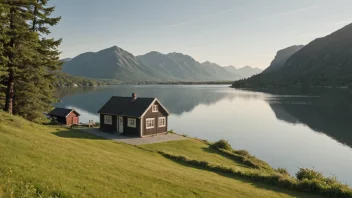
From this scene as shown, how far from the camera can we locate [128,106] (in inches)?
2082

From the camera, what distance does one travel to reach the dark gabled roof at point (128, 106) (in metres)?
50.6

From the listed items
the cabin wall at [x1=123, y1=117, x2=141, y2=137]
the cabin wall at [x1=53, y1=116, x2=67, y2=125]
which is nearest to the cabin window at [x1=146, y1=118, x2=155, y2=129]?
the cabin wall at [x1=123, y1=117, x2=141, y2=137]

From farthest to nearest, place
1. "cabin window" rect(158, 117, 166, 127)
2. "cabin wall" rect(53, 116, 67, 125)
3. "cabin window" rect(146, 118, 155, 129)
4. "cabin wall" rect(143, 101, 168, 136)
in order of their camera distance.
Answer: "cabin wall" rect(53, 116, 67, 125) → "cabin window" rect(158, 117, 166, 127) → "cabin window" rect(146, 118, 155, 129) → "cabin wall" rect(143, 101, 168, 136)

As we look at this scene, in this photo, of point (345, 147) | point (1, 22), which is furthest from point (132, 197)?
point (345, 147)

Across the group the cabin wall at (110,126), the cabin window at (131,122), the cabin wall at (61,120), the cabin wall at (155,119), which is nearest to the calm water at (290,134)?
the cabin wall at (155,119)

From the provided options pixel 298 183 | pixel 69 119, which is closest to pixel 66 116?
pixel 69 119

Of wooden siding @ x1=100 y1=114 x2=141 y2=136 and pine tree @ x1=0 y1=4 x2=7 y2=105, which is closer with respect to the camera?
pine tree @ x1=0 y1=4 x2=7 y2=105

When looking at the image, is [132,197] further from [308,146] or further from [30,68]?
[308,146]

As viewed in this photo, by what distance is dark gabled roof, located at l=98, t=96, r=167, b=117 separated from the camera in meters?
50.6

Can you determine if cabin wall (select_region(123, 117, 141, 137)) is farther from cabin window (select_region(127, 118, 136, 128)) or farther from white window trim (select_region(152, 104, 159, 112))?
white window trim (select_region(152, 104, 159, 112))

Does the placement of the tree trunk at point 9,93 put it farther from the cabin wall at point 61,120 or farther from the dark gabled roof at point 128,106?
the cabin wall at point 61,120

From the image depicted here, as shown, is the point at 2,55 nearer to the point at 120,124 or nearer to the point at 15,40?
the point at 15,40

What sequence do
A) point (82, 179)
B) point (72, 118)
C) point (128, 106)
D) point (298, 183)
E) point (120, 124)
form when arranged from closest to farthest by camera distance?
point (82, 179), point (298, 183), point (120, 124), point (128, 106), point (72, 118)

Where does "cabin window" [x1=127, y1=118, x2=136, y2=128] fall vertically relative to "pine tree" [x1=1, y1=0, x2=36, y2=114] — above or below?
below
